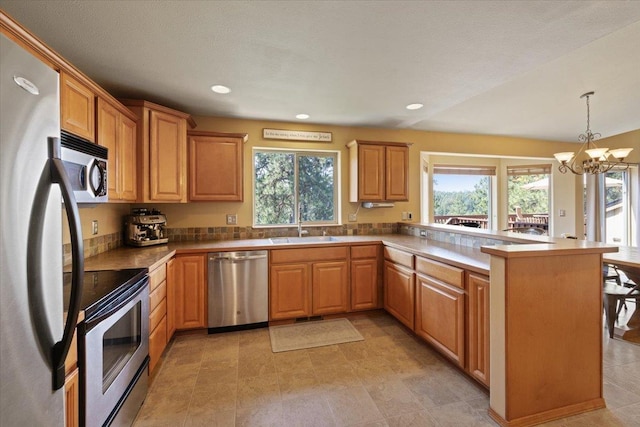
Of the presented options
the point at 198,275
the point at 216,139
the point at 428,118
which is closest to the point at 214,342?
the point at 198,275

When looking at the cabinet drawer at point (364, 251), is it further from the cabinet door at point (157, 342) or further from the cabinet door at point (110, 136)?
the cabinet door at point (110, 136)

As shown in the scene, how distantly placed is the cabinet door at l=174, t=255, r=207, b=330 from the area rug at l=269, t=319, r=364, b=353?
2.44 ft

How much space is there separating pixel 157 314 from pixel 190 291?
52cm

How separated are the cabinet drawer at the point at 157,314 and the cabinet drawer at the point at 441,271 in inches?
88.1

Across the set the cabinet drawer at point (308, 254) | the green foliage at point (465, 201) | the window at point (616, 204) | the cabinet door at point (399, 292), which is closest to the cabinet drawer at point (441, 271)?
the cabinet door at point (399, 292)

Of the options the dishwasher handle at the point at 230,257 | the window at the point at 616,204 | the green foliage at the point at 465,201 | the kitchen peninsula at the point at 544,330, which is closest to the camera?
the kitchen peninsula at the point at 544,330

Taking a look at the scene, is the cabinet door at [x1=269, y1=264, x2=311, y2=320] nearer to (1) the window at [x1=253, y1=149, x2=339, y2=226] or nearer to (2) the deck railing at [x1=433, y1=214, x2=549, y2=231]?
(1) the window at [x1=253, y1=149, x2=339, y2=226]

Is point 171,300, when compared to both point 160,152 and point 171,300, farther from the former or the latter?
point 160,152

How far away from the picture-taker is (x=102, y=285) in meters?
1.54

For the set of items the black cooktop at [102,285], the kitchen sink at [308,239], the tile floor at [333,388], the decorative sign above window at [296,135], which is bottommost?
the tile floor at [333,388]

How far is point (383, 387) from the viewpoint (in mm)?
2010

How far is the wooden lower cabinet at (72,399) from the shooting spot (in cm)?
111

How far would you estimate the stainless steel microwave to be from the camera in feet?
4.90

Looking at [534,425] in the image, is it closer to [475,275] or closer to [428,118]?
[475,275]
